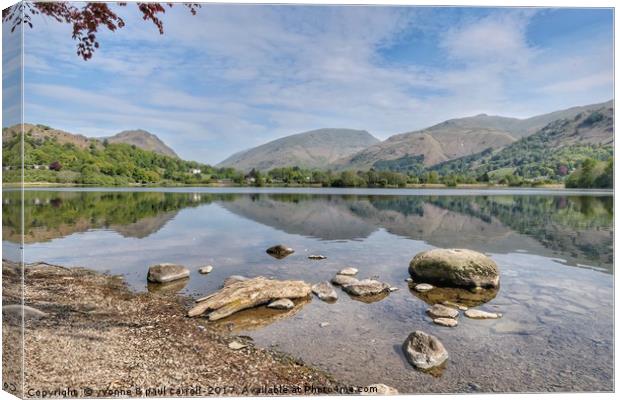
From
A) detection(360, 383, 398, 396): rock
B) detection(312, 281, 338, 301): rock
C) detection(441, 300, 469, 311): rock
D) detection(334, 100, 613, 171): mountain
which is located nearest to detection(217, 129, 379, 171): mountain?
detection(334, 100, 613, 171): mountain

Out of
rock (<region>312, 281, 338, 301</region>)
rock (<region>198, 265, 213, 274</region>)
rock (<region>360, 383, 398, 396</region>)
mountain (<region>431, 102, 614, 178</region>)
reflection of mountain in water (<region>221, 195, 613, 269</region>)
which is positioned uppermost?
mountain (<region>431, 102, 614, 178</region>)

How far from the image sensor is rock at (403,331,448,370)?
690 cm

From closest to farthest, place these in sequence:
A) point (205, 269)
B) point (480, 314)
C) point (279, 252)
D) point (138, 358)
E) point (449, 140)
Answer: point (138, 358) → point (480, 314) → point (205, 269) → point (279, 252) → point (449, 140)

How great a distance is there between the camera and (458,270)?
12.2 metres

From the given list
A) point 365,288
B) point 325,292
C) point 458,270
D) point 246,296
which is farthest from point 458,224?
point 246,296

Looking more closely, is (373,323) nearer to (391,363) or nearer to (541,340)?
(391,363)

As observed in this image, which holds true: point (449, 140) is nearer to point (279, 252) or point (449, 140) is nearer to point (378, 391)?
point (279, 252)

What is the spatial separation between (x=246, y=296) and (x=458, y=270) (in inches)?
293

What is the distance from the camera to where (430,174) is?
35.1 meters

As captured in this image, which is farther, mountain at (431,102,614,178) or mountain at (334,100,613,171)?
mountain at (334,100,613,171)

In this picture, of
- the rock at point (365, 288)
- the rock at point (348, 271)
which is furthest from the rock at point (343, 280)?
the rock at point (348, 271)

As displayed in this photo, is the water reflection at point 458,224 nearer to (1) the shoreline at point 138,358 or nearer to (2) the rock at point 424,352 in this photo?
(2) the rock at point 424,352

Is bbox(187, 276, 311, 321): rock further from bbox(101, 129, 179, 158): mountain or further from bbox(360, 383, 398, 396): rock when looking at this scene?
bbox(101, 129, 179, 158): mountain

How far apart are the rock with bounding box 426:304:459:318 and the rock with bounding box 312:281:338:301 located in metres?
2.88
